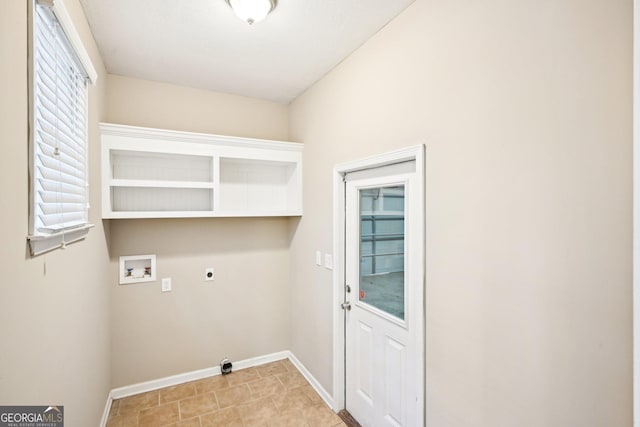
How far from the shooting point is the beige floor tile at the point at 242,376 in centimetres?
293

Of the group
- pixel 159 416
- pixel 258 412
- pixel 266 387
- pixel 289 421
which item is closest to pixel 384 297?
pixel 289 421

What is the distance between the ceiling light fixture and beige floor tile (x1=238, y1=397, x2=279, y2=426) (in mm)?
2845

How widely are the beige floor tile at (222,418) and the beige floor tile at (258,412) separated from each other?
0.15 ft

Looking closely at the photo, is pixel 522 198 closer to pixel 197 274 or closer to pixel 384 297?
pixel 384 297

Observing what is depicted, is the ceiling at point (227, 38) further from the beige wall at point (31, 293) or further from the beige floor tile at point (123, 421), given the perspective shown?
the beige floor tile at point (123, 421)

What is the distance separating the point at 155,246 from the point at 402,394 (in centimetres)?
240

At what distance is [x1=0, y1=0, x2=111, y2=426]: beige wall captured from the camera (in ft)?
2.90

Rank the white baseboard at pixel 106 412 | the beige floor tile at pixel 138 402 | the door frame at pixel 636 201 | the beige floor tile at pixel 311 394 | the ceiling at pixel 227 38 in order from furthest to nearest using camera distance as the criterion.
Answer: the beige floor tile at pixel 311 394 < the beige floor tile at pixel 138 402 < the white baseboard at pixel 106 412 < the ceiling at pixel 227 38 < the door frame at pixel 636 201

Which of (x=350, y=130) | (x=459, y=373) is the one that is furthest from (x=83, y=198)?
(x=459, y=373)

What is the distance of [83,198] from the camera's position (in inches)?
68.2

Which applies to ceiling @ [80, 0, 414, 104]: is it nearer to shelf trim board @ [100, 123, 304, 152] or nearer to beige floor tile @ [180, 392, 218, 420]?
shelf trim board @ [100, 123, 304, 152]

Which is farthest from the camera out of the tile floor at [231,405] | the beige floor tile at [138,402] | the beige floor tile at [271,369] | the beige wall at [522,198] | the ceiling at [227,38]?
the beige floor tile at [271,369]

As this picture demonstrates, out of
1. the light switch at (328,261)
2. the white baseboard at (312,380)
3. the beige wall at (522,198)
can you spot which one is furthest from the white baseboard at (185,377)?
the beige wall at (522,198)

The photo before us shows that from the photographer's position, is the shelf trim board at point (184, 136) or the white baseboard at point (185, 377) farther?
the white baseboard at point (185, 377)
